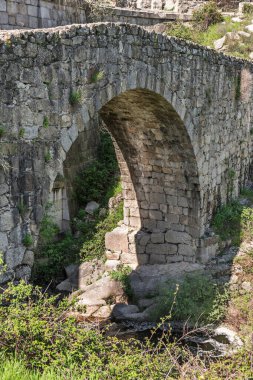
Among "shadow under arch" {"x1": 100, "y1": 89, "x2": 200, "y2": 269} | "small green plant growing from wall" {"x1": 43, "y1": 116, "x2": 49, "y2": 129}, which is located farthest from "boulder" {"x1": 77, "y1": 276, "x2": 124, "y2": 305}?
"small green plant growing from wall" {"x1": 43, "y1": 116, "x2": 49, "y2": 129}

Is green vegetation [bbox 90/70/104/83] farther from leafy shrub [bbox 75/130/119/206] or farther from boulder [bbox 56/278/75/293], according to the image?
leafy shrub [bbox 75/130/119/206]

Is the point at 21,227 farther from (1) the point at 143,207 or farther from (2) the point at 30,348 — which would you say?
(1) the point at 143,207

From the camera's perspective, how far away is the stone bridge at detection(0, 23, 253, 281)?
569 centimetres

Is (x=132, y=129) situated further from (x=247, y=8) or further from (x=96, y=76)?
(x=247, y=8)

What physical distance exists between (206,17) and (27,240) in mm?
14894

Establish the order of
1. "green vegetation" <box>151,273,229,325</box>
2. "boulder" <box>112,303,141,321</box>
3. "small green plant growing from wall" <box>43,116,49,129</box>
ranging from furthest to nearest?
"boulder" <box>112,303,141,321</box>
"green vegetation" <box>151,273,229,325</box>
"small green plant growing from wall" <box>43,116,49,129</box>

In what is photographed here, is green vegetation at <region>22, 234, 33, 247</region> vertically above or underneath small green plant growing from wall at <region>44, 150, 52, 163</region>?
underneath

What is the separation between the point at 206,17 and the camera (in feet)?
61.7

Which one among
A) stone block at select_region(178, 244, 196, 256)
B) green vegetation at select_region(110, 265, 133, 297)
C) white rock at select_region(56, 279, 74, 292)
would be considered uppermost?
stone block at select_region(178, 244, 196, 256)

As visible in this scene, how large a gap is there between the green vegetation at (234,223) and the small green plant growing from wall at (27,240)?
621cm

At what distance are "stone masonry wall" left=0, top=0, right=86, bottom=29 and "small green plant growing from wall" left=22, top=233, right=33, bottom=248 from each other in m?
4.82

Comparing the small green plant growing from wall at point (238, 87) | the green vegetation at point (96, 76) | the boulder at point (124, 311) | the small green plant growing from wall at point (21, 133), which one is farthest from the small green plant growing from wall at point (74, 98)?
the small green plant growing from wall at point (238, 87)

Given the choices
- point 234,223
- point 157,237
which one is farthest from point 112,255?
point 234,223

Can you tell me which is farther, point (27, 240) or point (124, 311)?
point (124, 311)
